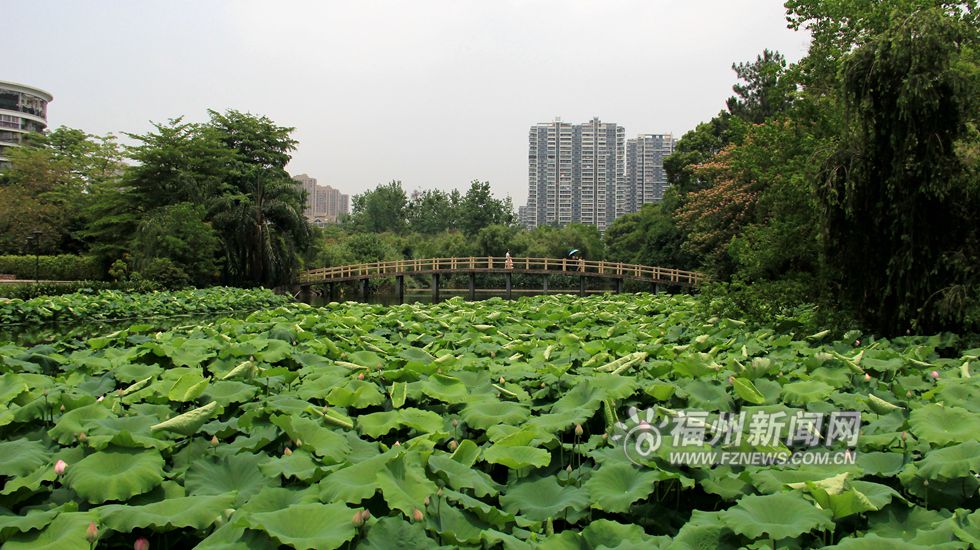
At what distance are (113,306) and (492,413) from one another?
40.9 ft

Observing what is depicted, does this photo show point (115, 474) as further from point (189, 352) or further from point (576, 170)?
point (576, 170)

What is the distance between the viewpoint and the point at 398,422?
2.13 meters

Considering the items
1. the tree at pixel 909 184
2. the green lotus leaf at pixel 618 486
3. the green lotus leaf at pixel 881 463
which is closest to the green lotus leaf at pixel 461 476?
the green lotus leaf at pixel 618 486

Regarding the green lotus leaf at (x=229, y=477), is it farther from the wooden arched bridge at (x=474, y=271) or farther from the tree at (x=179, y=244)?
the wooden arched bridge at (x=474, y=271)

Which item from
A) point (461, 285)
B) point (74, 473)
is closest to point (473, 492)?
point (74, 473)

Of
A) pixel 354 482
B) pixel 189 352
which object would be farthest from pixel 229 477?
pixel 189 352

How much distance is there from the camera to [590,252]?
126ft

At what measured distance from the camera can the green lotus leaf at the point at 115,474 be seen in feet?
5.03

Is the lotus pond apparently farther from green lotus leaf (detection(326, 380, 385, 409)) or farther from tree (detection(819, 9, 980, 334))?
tree (detection(819, 9, 980, 334))

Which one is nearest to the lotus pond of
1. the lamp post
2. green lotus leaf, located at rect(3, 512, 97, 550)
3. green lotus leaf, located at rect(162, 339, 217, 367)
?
green lotus leaf, located at rect(3, 512, 97, 550)

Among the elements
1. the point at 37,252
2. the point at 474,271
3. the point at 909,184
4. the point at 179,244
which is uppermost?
the point at 909,184

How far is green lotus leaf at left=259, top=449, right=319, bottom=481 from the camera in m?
1.63

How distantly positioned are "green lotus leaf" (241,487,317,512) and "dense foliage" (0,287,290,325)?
1167 cm

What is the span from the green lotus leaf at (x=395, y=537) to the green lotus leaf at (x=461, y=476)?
0.85ft
